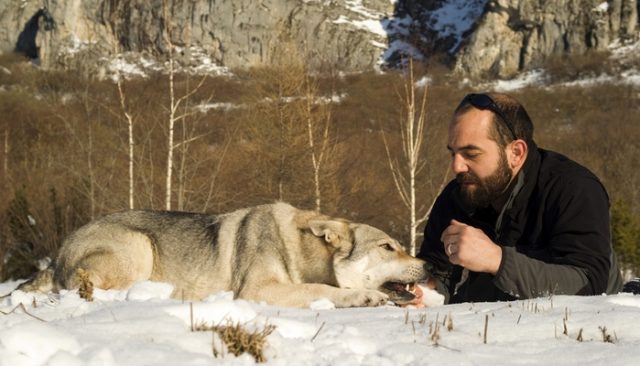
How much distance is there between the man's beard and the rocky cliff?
69838mm

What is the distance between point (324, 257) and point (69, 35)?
11558cm

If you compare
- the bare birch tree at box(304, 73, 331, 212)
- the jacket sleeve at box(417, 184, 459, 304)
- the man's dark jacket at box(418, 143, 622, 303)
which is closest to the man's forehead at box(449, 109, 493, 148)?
the man's dark jacket at box(418, 143, 622, 303)

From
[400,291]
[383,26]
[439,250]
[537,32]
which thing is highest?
[383,26]

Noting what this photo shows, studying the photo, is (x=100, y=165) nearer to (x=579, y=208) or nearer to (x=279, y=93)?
(x=279, y=93)

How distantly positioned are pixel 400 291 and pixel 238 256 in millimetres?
1640

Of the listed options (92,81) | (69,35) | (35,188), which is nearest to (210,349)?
(92,81)

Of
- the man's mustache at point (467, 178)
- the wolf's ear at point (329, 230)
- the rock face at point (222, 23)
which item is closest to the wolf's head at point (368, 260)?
the wolf's ear at point (329, 230)

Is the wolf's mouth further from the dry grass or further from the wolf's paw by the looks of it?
the dry grass

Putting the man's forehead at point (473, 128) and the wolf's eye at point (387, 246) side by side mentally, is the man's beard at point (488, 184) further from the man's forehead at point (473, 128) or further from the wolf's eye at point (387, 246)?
the wolf's eye at point (387, 246)

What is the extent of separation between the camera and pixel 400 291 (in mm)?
5125

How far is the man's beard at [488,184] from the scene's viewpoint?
4.58 metres

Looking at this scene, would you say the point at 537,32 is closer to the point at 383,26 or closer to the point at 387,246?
the point at 383,26

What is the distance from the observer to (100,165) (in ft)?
65.1

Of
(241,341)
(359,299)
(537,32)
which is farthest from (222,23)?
(241,341)
